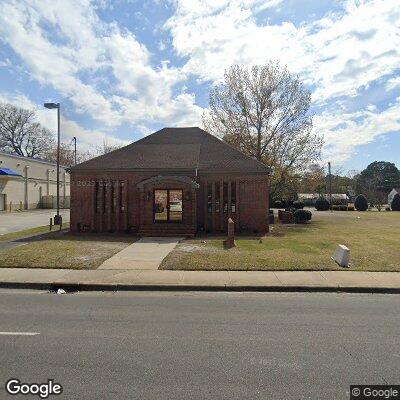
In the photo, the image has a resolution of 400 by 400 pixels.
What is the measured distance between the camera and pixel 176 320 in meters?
6.37

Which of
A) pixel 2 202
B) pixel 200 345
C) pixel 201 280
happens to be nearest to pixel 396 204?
pixel 201 280

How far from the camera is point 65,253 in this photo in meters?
12.7

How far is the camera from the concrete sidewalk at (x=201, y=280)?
8789mm

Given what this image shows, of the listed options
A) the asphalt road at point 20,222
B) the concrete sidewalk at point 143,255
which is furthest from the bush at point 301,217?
the asphalt road at point 20,222

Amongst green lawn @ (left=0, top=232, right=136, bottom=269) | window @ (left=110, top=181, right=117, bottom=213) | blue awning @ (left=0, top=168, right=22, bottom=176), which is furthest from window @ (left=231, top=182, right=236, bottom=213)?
blue awning @ (left=0, top=168, right=22, bottom=176)

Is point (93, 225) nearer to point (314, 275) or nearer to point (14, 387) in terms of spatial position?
point (314, 275)

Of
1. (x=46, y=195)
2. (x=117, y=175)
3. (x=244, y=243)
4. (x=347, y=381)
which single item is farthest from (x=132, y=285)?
(x=46, y=195)

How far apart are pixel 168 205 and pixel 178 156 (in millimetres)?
3536

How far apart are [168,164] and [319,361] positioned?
1655 cm

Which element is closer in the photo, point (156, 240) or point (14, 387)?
point (14, 387)

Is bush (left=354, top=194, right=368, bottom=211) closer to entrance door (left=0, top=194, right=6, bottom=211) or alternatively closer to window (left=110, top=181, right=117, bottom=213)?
window (left=110, top=181, right=117, bottom=213)

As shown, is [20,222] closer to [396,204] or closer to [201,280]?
[201,280]

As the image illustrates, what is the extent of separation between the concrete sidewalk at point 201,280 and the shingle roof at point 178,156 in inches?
406

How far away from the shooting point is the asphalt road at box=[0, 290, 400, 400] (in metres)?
3.99
